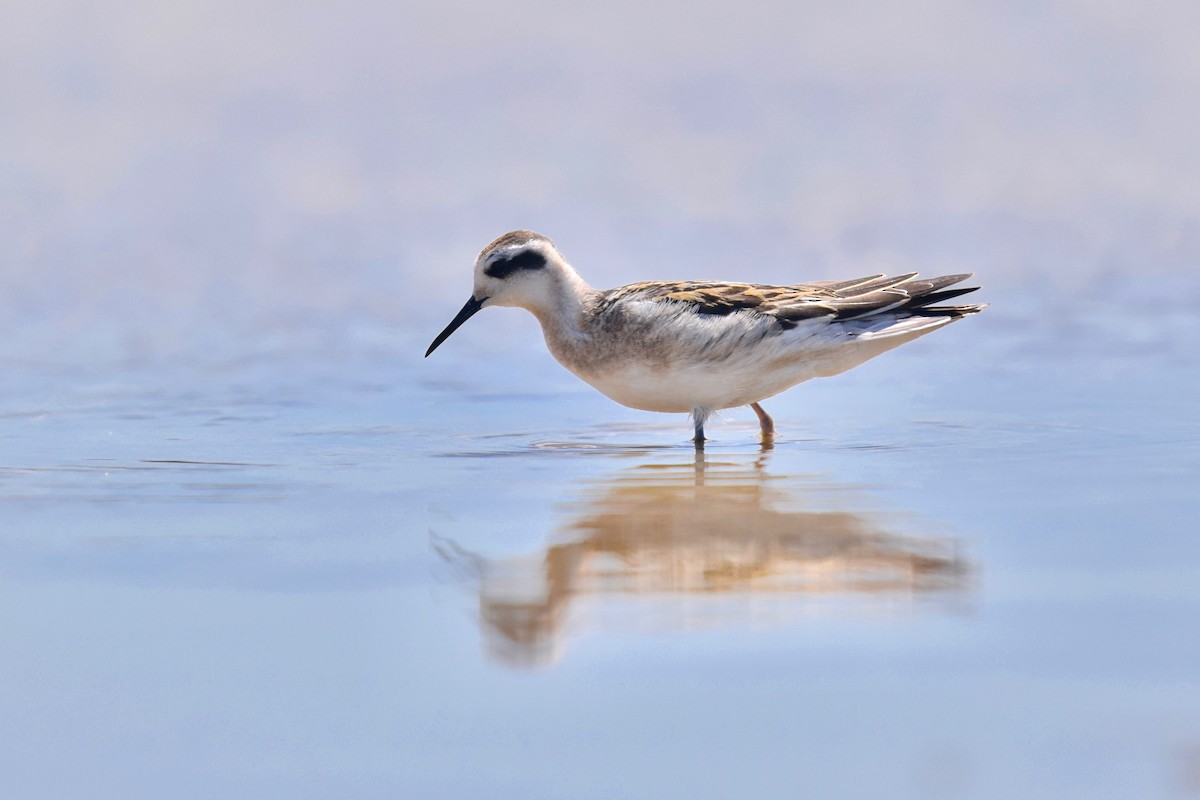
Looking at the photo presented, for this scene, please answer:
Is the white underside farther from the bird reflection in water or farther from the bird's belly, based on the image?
the bird reflection in water

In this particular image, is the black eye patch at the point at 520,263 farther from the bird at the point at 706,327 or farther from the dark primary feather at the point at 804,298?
the dark primary feather at the point at 804,298

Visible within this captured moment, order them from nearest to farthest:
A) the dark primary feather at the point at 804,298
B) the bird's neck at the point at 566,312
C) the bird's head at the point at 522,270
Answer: the dark primary feather at the point at 804,298 < the bird's neck at the point at 566,312 < the bird's head at the point at 522,270

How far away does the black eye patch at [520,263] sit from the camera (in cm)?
937

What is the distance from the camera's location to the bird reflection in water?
508 cm

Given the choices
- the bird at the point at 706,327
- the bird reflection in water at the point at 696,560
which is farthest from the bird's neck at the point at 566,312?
the bird reflection in water at the point at 696,560

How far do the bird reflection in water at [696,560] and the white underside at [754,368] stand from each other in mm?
1543

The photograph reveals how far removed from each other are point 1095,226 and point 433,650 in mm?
12769

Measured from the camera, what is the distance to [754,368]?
881 centimetres

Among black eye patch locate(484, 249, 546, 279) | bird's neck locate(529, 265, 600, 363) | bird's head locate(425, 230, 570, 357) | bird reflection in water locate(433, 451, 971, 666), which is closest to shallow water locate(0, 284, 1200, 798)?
bird reflection in water locate(433, 451, 971, 666)

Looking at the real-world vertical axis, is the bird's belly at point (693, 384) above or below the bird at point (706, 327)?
below

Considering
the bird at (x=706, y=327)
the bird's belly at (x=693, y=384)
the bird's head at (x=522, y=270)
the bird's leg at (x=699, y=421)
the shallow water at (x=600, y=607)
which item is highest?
the bird's head at (x=522, y=270)

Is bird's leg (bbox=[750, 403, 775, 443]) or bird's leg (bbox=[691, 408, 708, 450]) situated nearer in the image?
bird's leg (bbox=[691, 408, 708, 450])

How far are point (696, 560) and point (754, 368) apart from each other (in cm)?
322

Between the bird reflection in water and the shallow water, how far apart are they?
0.02 metres
